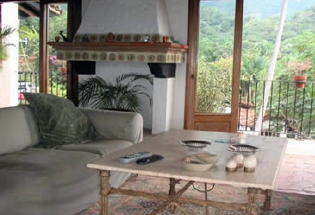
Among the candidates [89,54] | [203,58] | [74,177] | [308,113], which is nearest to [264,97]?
[308,113]

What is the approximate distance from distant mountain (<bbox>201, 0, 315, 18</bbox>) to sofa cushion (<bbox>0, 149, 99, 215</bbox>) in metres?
3.31

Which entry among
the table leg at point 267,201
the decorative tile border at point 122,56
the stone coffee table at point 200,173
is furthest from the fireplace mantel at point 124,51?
the table leg at point 267,201

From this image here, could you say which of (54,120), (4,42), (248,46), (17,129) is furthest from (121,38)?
(4,42)

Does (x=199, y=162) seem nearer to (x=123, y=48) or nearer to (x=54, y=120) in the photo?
(x=54, y=120)

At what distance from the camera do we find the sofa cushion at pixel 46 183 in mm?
2426

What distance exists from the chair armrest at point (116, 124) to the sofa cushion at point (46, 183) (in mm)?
624

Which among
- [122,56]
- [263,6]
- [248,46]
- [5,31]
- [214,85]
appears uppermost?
[263,6]

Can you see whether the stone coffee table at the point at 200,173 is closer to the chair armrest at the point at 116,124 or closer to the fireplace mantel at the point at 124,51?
the chair armrest at the point at 116,124

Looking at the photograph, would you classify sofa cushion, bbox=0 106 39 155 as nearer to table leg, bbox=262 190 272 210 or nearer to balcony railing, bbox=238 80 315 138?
table leg, bbox=262 190 272 210

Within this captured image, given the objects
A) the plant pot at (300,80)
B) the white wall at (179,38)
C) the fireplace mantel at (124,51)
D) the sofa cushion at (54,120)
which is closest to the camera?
the sofa cushion at (54,120)

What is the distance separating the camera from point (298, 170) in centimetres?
450

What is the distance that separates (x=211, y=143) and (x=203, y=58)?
9.98 feet

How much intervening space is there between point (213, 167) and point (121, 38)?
3.75 meters

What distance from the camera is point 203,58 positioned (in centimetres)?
571
